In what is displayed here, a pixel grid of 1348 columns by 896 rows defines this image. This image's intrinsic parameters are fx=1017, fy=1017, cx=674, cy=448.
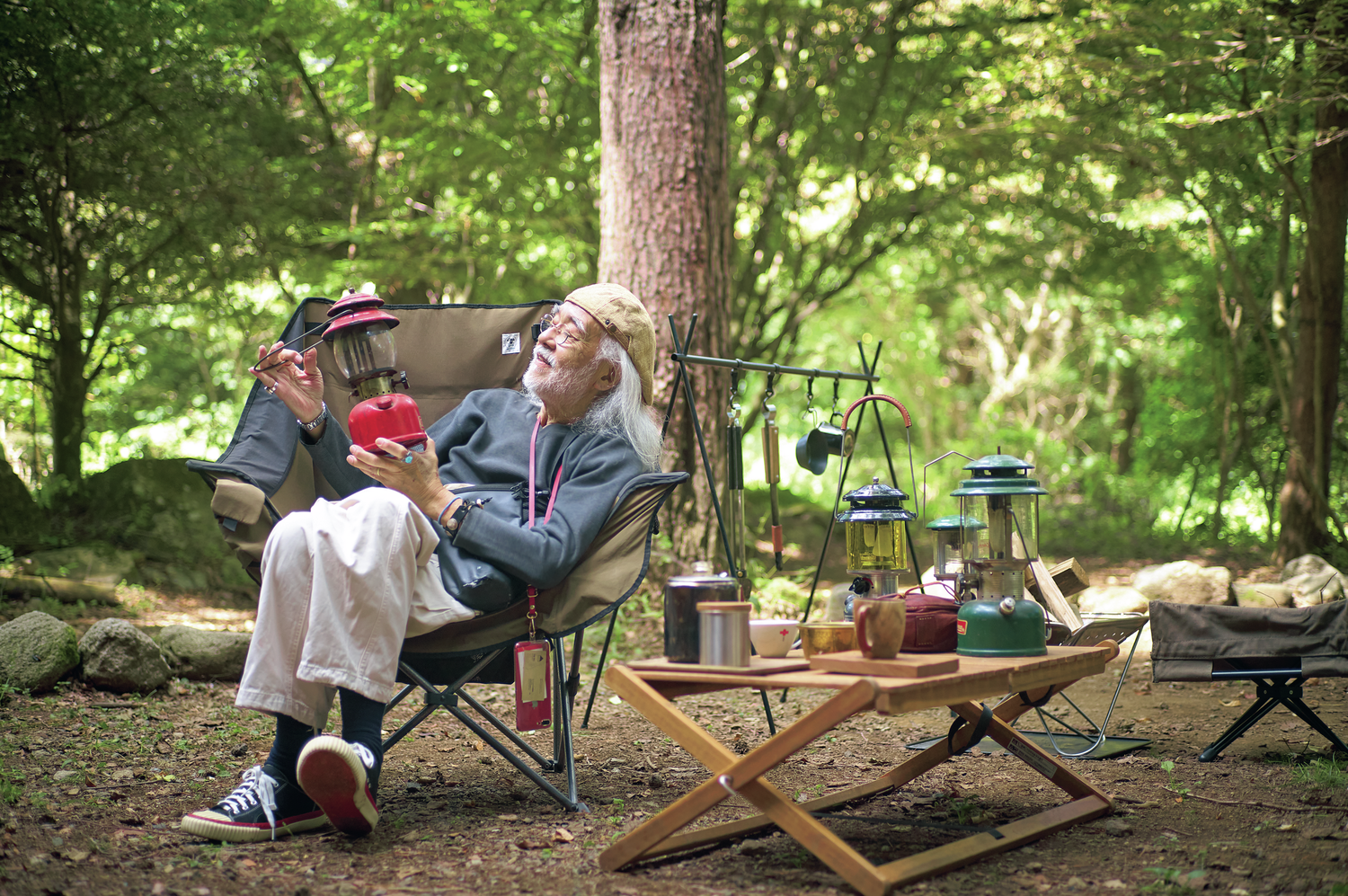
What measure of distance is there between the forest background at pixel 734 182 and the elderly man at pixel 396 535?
171 cm

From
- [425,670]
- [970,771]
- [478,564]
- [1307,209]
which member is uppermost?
[1307,209]

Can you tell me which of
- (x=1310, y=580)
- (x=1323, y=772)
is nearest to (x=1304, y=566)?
(x=1310, y=580)

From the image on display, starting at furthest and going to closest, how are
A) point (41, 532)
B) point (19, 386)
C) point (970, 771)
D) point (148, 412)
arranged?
point (148, 412) → point (19, 386) → point (41, 532) → point (970, 771)

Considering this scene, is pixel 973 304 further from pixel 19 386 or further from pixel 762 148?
pixel 19 386

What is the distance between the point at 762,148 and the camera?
6918 mm

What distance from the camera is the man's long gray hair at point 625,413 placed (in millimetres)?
2424

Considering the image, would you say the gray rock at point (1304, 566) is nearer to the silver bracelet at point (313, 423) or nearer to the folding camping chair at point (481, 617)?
the folding camping chair at point (481, 617)

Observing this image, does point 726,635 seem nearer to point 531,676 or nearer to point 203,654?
point 531,676

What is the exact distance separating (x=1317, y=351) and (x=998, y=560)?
4.49 metres

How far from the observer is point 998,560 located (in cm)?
209

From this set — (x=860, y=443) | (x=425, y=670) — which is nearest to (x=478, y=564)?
(x=425, y=670)

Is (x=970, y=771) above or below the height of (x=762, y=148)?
below

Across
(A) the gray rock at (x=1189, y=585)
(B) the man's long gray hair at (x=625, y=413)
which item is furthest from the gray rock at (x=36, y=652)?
(A) the gray rock at (x=1189, y=585)

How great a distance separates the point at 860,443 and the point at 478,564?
37.0 ft
